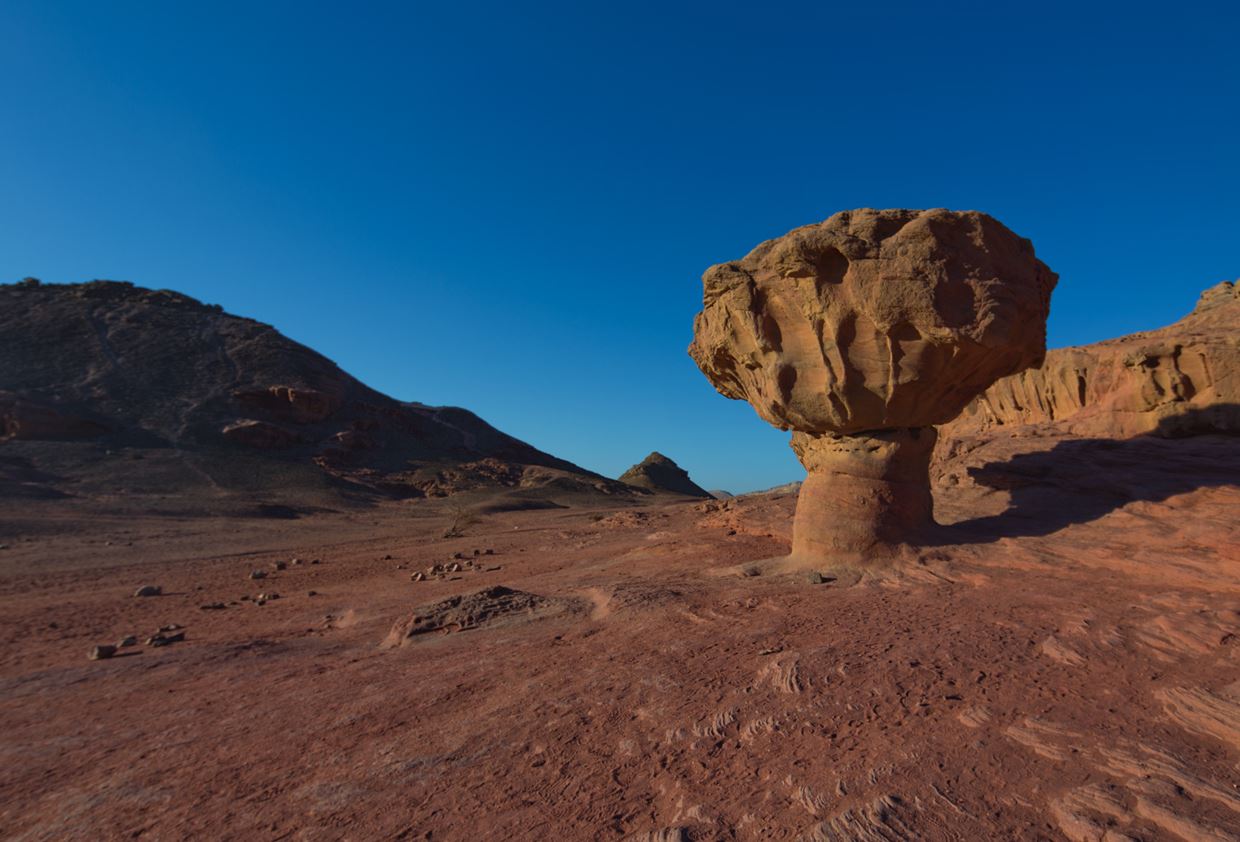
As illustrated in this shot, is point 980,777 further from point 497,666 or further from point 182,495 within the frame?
point 182,495

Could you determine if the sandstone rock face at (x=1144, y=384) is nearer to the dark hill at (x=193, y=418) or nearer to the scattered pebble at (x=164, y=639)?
the scattered pebble at (x=164, y=639)

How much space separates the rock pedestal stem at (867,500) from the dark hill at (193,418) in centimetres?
3253

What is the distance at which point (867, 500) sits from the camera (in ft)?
30.3

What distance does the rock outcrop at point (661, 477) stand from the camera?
62.0 meters

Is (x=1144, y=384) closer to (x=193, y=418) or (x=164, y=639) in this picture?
(x=164, y=639)

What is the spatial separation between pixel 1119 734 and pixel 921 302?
5.86 m

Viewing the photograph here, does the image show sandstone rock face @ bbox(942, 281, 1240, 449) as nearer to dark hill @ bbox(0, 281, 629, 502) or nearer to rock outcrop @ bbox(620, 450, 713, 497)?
dark hill @ bbox(0, 281, 629, 502)

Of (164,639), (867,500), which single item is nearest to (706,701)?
(867,500)

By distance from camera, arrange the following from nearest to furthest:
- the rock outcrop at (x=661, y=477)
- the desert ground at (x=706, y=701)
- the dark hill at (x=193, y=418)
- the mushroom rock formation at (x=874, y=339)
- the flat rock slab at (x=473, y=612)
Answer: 1. the desert ground at (x=706, y=701)
2. the flat rock slab at (x=473, y=612)
3. the mushroom rock formation at (x=874, y=339)
4. the dark hill at (x=193, y=418)
5. the rock outcrop at (x=661, y=477)

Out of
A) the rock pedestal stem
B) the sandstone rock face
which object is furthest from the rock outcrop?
the rock pedestal stem

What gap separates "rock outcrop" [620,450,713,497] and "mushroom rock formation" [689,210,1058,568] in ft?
163

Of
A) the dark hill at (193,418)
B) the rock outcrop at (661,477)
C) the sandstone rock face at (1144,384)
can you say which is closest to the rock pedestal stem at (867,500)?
the sandstone rock face at (1144,384)

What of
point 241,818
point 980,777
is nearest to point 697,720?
point 980,777

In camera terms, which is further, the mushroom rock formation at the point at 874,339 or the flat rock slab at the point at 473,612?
the mushroom rock formation at the point at 874,339
